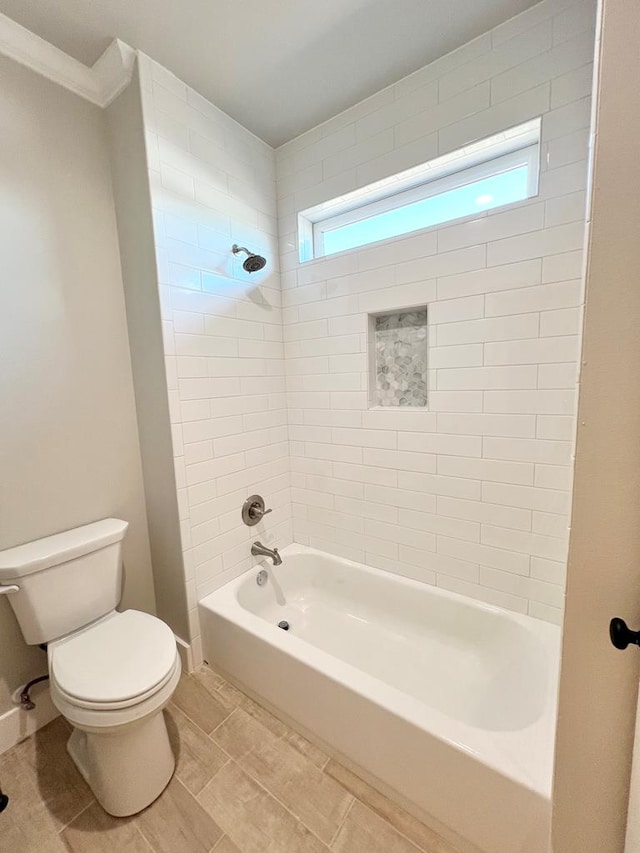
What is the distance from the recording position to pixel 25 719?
4.53ft

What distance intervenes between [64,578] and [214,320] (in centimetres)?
124

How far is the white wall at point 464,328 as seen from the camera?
1.25 m

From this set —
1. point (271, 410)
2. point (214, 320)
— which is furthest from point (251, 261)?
point (271, 410)

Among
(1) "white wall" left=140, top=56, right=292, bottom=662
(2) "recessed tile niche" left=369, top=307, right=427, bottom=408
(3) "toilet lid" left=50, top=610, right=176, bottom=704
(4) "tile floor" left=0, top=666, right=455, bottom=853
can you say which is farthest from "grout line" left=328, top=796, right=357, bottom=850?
(2) "recessed tile niche" left=369, top=307, right=427, bottom=408

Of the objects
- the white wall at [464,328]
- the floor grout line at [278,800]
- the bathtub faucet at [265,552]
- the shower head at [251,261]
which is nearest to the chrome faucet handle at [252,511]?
the bathtub faucet at [265,552]

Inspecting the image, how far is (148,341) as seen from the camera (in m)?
1.54

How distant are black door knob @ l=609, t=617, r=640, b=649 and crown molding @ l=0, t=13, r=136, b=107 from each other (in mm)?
2217

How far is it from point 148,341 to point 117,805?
166cm

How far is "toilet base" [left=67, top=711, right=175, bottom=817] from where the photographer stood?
1106 mm

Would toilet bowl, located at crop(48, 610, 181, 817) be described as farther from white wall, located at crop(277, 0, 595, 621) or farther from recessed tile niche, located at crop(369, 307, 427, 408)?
recessed tile niche, located at crop(369, 307, 427, 408)

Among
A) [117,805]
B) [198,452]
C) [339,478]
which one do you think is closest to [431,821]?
[117,805]

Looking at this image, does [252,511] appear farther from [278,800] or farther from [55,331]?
[55,331]

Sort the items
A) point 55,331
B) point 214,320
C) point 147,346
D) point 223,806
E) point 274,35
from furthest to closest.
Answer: point 214,320 → point 147,346 → point 55,331 → point 274,35 → point 223,806

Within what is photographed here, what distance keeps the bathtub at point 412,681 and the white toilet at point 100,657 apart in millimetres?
387
